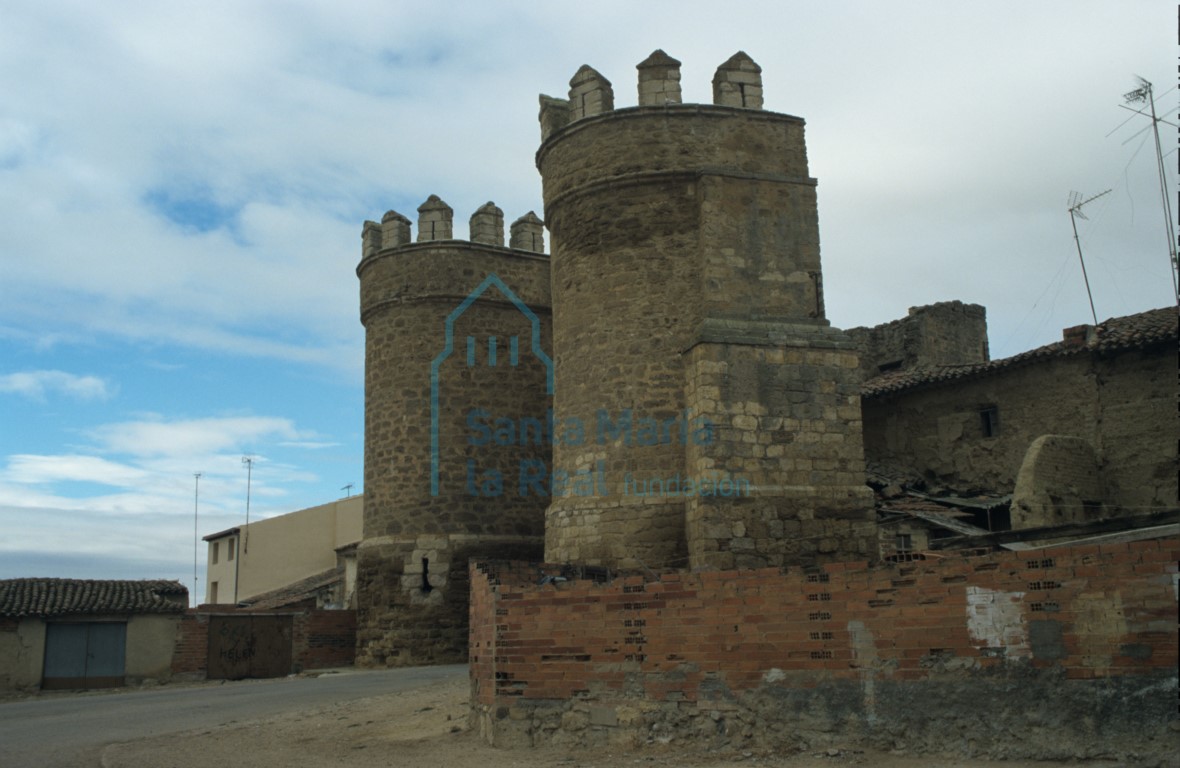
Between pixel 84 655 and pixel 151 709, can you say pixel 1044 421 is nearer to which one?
pixel 151 709

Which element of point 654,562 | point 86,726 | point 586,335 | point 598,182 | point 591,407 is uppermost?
point 598,182

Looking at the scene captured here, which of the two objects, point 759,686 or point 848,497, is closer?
point 759,686

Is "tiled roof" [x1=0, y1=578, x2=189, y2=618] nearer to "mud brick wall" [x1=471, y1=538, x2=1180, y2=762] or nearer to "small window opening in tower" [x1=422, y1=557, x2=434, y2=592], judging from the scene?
"small window opening in tower" [x1=422, y1=557, x2=434, y2=592]

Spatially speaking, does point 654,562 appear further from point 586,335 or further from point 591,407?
point 586,335

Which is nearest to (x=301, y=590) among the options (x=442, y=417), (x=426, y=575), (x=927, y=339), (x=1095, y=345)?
(x=426, y=575)

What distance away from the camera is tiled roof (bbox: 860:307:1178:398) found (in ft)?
49.8

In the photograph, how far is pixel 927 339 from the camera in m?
21.5

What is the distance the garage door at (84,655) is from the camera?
2247 centimetres

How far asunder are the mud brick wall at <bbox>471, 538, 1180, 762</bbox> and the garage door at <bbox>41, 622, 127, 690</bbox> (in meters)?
16.5

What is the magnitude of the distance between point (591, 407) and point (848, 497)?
3.29 metres

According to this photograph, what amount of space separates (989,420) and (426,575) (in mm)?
10315

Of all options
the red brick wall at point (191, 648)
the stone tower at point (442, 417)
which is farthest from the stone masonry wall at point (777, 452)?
the red brick wall at point (191, 648)

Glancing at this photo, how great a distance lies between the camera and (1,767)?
9820 millimetres

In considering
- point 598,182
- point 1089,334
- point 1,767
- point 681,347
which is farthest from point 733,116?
point 1,767
